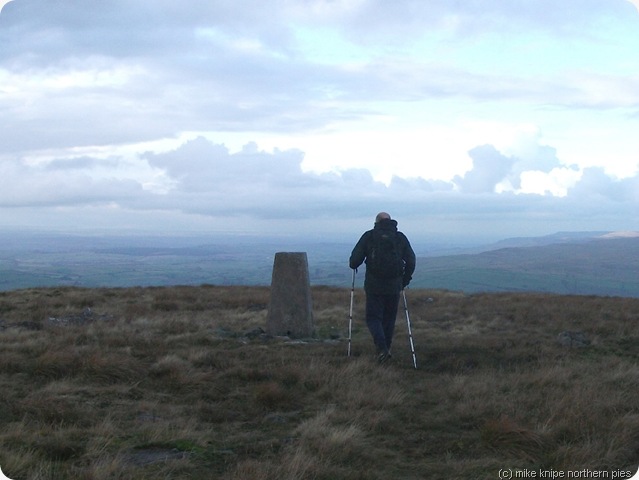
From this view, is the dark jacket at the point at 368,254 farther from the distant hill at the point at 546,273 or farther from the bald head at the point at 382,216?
the distant hill at the point at 546,273

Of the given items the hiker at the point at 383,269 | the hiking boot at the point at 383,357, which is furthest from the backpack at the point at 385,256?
the hiking boot at the point at 383,357

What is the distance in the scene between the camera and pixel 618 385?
27.8 feet

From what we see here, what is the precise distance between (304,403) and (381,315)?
3.64m

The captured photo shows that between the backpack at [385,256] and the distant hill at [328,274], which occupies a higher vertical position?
the backpack at [385,256]

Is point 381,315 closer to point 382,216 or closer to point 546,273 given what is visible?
point 382,216

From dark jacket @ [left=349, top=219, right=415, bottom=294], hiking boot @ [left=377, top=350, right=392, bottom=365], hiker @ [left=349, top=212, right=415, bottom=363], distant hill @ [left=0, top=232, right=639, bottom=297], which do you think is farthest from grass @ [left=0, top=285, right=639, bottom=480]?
distant hill @ [left=0, top=232, right=639, bottom=297]

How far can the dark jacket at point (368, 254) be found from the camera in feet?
35.8

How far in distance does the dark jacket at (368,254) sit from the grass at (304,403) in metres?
1.07

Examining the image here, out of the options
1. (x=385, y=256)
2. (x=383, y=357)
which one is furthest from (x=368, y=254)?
(x=383, y=357)

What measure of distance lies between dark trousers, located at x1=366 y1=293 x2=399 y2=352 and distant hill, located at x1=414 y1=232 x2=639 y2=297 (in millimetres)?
65830

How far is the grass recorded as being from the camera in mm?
5520

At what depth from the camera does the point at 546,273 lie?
123 metres

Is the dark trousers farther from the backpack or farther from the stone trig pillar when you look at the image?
the stone trig pillar

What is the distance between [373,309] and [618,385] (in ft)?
12.6
